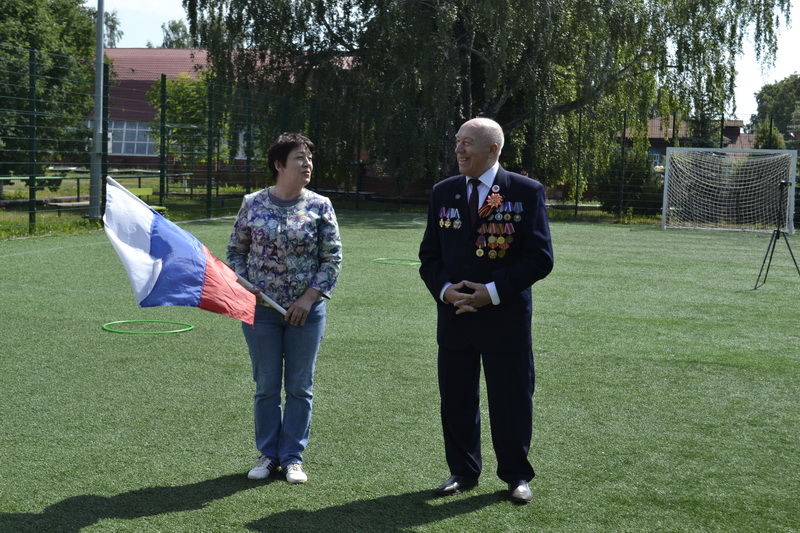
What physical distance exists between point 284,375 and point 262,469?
477mm

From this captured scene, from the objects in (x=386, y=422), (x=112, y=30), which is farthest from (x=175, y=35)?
(x=386, y=422)

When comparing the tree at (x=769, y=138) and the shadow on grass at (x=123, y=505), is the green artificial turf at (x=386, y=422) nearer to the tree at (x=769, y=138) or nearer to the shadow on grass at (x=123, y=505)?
the shadow on grass at (x=123, y=505)

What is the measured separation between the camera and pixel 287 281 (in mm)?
4910

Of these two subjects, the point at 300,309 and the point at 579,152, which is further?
the point at 579,152

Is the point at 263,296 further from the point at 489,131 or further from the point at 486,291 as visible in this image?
the point at 489,131

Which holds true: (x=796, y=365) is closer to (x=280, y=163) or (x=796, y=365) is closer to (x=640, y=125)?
(x=280, y=163)

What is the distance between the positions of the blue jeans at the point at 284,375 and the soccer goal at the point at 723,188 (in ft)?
70.4

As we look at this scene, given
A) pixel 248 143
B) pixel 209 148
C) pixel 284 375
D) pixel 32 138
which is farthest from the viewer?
pixel 248 143

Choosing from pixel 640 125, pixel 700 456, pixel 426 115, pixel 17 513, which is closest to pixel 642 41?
pixel 640 125

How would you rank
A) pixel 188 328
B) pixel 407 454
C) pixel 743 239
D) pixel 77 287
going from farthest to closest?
pixel 743 239
pixel 77 287
pixel 188 328
pixel 407 454

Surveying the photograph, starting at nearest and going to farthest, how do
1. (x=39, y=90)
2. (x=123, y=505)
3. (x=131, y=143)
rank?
(x=123, y=505) < (x=39, y=90) < (x=131, y=143)

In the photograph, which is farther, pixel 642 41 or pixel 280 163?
pixel 642 41

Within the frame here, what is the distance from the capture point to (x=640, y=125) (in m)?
28.8

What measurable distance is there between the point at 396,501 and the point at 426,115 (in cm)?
2308
